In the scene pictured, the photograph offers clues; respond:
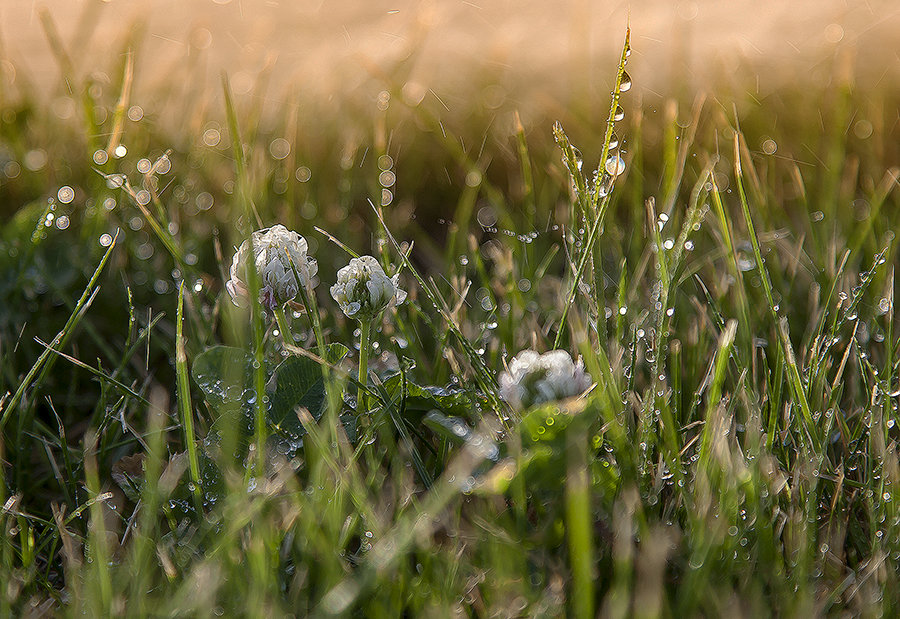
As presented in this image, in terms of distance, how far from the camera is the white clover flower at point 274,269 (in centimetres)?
85

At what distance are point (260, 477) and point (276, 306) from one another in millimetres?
191

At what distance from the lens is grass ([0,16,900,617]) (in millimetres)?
682

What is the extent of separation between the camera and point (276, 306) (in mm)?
879

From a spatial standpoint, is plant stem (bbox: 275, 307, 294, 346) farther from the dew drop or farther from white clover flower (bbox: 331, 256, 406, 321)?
the dew drop

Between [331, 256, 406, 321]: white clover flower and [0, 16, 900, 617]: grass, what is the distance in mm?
39

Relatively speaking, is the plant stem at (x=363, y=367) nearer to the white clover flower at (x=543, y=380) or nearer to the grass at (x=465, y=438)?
the grass at (x=465, y=438)

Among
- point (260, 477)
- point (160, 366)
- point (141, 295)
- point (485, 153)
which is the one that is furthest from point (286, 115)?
point (260, 477)

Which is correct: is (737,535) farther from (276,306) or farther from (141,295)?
(141,295)

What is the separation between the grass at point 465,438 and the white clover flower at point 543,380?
2 cm

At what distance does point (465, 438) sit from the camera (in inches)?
30.9

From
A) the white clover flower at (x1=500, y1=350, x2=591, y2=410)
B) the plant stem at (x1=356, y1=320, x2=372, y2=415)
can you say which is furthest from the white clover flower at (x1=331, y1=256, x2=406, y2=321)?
the white clover flower at (x1=500, y1=350, x2=591, y2=410)

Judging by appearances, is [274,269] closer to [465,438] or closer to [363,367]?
[363,367]

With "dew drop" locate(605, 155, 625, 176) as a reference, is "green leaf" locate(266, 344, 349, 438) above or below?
below

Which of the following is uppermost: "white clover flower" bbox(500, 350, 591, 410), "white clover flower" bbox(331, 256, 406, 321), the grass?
"white clover flower" bbox(331, 256, 406, 321)
